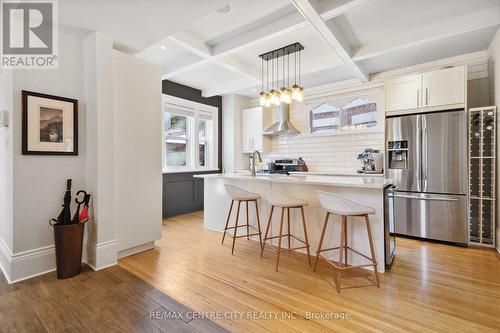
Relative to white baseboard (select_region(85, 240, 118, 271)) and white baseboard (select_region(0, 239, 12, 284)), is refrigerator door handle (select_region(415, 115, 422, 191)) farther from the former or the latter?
white baseboard (select_region(0, 239, 12, 284))

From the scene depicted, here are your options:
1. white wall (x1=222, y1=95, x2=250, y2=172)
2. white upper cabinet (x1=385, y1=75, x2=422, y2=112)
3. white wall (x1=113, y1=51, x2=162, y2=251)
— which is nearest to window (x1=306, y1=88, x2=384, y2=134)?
white upper cabinet (x1=385, y1=75, x2=422, y2=112)

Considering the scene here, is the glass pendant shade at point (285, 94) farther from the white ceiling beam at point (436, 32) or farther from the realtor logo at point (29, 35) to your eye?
the realtor logo at point (29, 35)

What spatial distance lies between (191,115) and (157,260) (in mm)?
3291

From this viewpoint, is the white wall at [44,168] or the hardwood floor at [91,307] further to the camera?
the white wall at [44,168]

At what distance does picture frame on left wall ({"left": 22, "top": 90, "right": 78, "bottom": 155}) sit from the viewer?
7.36ft

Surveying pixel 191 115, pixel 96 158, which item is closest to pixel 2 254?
pixel 96 158

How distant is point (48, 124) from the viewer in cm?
237

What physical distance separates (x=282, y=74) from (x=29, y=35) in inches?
134

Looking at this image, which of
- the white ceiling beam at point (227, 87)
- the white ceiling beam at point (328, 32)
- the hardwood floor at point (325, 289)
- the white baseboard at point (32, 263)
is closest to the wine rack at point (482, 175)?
the hardwood floor at point (325, 289)

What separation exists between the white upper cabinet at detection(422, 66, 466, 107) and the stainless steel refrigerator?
17cm

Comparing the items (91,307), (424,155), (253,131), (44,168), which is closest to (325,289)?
(91,307)

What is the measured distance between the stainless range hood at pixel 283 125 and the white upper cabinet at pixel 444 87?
7.47 ft

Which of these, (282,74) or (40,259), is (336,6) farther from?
(40,259)

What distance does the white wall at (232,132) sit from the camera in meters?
5.66
